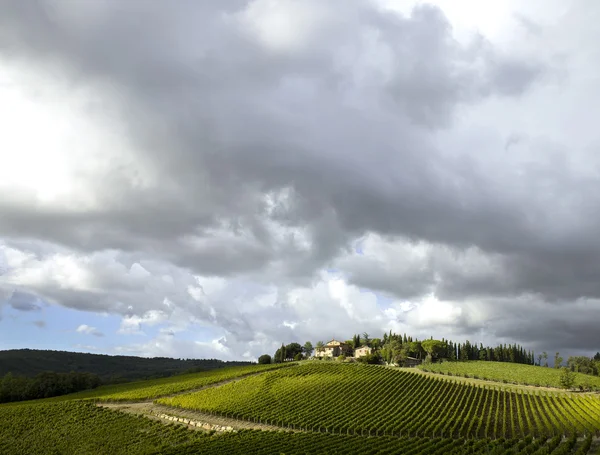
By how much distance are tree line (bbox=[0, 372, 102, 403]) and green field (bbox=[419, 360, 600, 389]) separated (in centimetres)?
9941

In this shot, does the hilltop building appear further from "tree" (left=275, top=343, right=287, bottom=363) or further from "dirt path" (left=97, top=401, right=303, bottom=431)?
"dirt path" (left=97, top=401, right=303, bottom=431)

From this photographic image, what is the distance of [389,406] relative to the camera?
75.6 meters

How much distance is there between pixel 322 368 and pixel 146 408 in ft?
162

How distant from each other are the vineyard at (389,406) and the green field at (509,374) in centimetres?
2956

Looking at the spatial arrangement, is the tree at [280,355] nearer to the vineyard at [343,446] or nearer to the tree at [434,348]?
the tree at [434,348]

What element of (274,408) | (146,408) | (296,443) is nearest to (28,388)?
(146,408)

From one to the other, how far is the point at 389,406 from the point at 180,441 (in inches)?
1480

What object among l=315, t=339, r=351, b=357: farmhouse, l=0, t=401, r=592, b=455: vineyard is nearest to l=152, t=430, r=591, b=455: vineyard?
l=0, t=401, r=592, b=455: vineyard

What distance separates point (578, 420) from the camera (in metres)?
Result: 66.9

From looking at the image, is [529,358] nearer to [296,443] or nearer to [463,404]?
[463,404]

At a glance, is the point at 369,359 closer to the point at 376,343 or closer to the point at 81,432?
the point at 376,343

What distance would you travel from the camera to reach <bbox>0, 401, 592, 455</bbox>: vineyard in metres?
45.9

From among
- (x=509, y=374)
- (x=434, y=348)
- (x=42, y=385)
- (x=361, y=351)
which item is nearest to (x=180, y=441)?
(x=42, y=385)

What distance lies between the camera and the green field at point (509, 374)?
12038 centimetres
